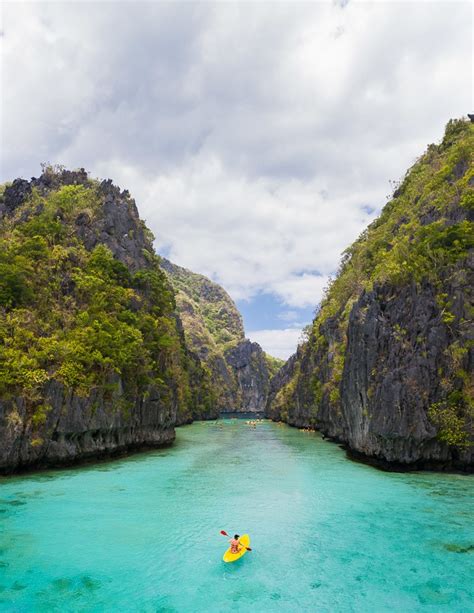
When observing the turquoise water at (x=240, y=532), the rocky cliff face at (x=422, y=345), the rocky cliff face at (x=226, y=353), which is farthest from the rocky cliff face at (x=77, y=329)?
the rocky cliff face at (x=226, y=353)

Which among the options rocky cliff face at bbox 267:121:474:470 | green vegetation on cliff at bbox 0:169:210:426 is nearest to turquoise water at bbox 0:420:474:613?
rocky cliff face at bbox 267:121:474:470

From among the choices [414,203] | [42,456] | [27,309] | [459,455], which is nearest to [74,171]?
[27,309]

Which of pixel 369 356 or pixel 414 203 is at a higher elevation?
pixel 414 203

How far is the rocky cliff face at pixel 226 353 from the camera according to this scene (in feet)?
378

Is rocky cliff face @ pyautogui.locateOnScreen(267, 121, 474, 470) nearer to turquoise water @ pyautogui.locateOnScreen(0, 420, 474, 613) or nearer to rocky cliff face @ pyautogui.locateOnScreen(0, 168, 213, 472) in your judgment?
turquoise water @ pyautogui.locateOnScreen(0, 420, 474, 613)

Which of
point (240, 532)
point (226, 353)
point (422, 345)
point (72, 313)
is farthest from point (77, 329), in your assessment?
point (226, 353)

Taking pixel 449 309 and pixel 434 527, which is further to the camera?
pixel 449 309

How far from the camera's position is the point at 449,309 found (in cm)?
2288

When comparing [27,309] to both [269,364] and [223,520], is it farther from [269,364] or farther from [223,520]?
[269,364]

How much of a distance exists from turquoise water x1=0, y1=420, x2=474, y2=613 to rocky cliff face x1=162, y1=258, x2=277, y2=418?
6966 cm

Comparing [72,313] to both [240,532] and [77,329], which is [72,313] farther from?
[240,532]

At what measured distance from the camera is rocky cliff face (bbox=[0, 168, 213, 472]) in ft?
70.3

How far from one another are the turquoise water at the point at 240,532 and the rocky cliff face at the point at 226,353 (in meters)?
69.7

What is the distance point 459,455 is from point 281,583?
1541cm
